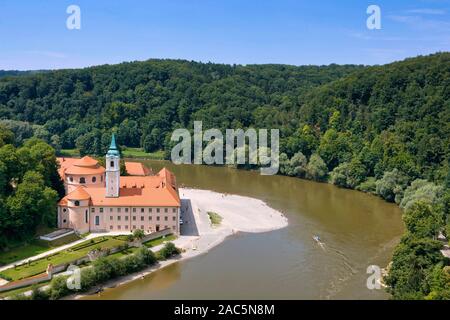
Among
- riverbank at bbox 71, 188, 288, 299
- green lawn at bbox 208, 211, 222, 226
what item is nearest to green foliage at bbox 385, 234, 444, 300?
riverbank at bbox 71, 188, 288, 299

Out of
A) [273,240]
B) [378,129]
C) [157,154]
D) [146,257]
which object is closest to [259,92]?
[157,154]

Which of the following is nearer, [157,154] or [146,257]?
[146,257]

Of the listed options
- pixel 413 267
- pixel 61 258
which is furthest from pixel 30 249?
pixel 413 267

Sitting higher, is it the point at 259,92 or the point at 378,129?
the point at 259,92

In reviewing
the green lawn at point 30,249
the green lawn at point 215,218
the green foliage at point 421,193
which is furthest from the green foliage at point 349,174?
the green lawn at point 30,249

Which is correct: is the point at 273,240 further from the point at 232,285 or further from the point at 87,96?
the point at 87,96

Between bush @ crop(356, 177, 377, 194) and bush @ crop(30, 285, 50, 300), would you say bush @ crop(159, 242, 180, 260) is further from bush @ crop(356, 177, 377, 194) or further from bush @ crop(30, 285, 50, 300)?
bush @ crop(356, 177, 377, 194)
